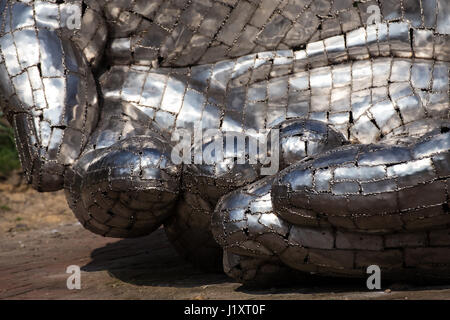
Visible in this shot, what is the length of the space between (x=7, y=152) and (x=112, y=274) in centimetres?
443

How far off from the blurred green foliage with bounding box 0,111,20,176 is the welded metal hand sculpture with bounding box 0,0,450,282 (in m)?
4.18

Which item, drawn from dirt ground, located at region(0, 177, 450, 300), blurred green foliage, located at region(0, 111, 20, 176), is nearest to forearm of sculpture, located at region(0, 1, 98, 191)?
dirt ground, located at region(0, 177, 450, 300)

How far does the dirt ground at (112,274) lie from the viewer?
10.9ft

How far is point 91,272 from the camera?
14.6 feet

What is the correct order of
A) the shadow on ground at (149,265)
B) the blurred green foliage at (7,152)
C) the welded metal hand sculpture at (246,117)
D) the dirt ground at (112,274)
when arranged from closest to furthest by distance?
the welded metal hand sculpture at (246,117) < the dirt ground at (112,274) < the shadow on ground at (149,265) < the blurred green foliage at (7,152)

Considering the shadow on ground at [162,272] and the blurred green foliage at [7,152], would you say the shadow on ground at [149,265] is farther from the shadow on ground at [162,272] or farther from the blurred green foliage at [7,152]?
the blurred green foliage at [7,152]

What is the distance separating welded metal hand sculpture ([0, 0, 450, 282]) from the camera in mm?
3119

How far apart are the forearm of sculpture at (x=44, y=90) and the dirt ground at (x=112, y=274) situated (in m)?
0.63

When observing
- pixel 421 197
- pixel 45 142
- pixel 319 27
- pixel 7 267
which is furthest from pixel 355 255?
pixel 7 267

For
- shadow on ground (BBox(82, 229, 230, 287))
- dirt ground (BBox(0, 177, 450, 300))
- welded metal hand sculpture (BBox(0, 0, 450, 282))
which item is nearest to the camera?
welded metal hand sculpture (BBox(0, 0, 450, 282))

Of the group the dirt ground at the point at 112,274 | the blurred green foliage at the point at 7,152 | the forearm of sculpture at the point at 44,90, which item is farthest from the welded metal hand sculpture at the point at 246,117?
the blurred green foliage at the point at 7,152

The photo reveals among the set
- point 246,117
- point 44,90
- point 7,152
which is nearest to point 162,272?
point 246,117

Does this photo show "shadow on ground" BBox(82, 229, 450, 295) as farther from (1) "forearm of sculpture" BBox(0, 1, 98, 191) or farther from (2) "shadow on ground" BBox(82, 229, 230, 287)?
(1) "forearm of sculpture" BBox(0, 1, 98, 191)

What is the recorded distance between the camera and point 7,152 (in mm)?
8328
